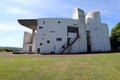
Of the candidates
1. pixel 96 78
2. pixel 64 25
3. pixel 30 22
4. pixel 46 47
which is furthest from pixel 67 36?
pixel 96 78

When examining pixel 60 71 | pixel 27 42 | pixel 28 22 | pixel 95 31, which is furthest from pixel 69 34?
pixel 60 71

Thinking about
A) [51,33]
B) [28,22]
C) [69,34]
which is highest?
[28,22]

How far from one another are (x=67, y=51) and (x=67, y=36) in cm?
398

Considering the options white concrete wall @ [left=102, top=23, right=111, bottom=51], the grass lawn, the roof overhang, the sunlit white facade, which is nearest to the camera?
the grass lawn

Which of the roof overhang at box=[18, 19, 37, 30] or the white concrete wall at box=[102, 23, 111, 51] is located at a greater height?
the roof overhang at box=[18, 19, 37, 30]

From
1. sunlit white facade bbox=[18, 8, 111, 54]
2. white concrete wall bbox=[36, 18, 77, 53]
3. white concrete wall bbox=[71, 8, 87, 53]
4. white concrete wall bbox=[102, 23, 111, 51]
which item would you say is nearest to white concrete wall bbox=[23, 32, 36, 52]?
sunlit white facade bbox=[18, 8, 111, 54]

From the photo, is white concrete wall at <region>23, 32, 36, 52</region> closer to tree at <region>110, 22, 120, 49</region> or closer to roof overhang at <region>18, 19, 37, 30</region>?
roof overhang at <region>18, 19, 37, 30</region>

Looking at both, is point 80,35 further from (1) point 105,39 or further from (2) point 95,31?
(1) point 105,39

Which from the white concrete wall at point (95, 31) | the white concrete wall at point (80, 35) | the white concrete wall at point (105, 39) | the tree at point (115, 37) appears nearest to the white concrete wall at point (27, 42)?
the white concrete wall at point (80, 35)

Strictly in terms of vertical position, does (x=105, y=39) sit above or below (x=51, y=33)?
below

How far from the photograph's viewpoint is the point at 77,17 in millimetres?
36469

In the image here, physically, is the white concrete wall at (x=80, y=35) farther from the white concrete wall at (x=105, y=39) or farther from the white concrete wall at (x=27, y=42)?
the white concrete wall at (x=27, y=42)

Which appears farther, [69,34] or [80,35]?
[80,35]

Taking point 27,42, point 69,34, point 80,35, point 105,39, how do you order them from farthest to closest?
point 27,42 → point 105,39 → point 80,35 → point 69,34
